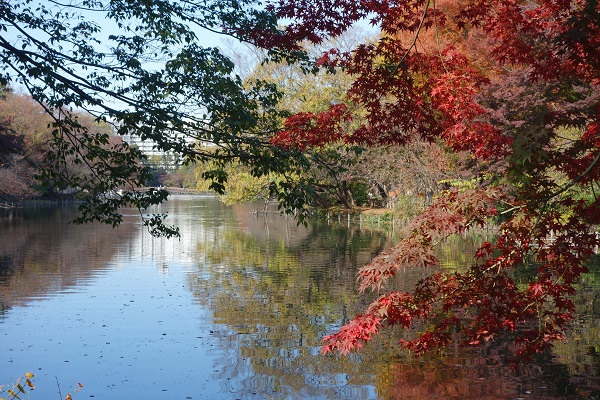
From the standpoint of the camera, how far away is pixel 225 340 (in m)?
9.85

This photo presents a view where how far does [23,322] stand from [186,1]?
235 inches

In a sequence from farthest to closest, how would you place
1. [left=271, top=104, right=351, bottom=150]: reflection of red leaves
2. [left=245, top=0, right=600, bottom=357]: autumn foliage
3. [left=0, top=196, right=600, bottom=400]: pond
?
[left=0, top=196, right=600, bottom=400]: pond < [left=271, top=104, right=351, bottom=150]: reflection of red leaves < [left=245, top=0, right=600, bottom=357]: autumn foliage

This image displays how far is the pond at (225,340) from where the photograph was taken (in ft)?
25.1

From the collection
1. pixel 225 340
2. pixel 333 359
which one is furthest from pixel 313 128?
pixel 225 340

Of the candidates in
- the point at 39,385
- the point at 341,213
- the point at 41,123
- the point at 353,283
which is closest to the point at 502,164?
the point at 353,283

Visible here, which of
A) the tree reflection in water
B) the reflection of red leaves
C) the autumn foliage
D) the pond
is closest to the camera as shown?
the autumn foliage

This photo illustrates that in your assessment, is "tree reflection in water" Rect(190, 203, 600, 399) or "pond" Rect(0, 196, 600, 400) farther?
"pond" Rect(0, 196, 600, 400)

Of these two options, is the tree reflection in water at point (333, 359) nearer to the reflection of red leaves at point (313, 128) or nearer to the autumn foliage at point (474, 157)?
the autumn foliage at point (474, 157)

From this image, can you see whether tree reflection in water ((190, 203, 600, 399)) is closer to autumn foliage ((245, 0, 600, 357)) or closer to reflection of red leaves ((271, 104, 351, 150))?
autumn foliage ((245, 0, 600, 357))

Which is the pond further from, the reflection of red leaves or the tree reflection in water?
the reflection of red leaves

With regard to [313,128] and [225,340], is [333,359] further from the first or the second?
[313,128]

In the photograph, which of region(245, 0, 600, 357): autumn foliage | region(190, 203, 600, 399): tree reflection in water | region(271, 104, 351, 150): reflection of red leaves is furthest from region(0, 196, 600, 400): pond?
region(271, 104, 351, 150): reflection of red leaves

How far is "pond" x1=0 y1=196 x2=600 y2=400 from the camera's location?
7.66 meters

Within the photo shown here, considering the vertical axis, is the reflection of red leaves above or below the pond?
above
